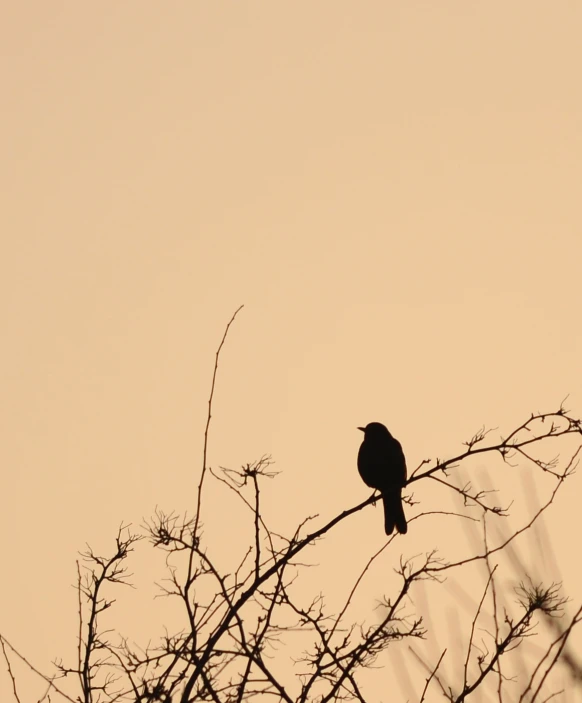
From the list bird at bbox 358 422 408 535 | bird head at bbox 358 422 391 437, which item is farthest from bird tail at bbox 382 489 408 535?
bird head at bbox 358 422 391 437

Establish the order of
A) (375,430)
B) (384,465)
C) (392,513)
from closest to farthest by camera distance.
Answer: (392,513) < (384,465) < (375,430)

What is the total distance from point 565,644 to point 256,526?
138 centimetres

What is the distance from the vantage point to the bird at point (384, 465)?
8.62m

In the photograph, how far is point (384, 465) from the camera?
908 cm

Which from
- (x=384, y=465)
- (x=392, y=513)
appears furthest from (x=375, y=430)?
(x=392, y=513)

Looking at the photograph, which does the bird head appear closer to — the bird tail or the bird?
the bird

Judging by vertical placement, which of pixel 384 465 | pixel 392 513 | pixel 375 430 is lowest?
pixel 392 513

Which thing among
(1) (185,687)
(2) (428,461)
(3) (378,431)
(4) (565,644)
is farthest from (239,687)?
(3) (378,431)

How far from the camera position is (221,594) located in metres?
3.90

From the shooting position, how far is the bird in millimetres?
8617

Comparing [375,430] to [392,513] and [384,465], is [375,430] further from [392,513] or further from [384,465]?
[392,513]

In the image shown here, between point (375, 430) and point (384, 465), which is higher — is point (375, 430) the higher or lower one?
the higher one

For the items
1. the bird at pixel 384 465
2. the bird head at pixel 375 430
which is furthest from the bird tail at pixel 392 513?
the bird head at pixel 375 430

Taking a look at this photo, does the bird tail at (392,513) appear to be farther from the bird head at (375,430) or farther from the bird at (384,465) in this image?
the bird head at (375,430)
